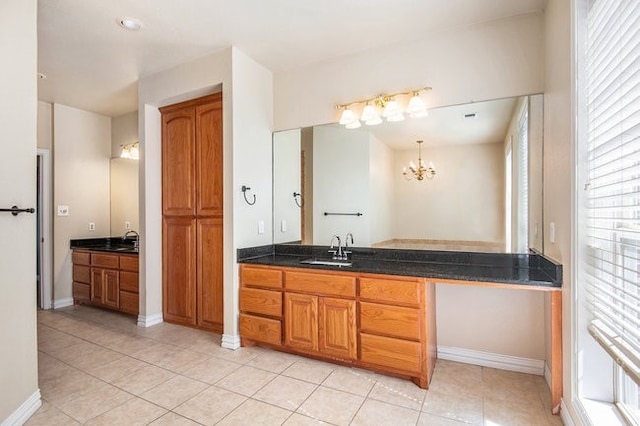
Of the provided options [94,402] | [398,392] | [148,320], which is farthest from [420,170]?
[148,320]

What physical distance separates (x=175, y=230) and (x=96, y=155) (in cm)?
213

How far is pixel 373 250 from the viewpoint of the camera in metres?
2.92

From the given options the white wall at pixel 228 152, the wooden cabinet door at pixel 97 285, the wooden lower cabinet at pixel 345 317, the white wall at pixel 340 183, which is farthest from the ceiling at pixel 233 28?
the wooden cabinet door at pixel 97 285

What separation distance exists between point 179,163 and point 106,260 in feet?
5.31

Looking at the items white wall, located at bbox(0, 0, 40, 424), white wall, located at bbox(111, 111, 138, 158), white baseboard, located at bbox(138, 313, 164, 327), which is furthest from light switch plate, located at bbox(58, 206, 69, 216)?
white wall, located at bbox(0, 0, 40, 424)

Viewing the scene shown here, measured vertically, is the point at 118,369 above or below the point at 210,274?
below

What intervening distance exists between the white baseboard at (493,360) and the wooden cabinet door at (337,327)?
0.79 metres

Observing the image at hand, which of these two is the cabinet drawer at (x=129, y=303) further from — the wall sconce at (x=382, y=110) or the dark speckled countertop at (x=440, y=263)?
the wall sconce at (x=382, y=110)

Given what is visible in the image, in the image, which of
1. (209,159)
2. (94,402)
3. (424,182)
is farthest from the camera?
(209,159)

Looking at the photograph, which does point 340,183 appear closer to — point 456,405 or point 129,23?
point 456,405

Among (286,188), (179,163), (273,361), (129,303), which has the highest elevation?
(179,163)

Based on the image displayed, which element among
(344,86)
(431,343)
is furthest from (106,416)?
(344,86)

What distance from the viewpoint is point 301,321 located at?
259 centimetres

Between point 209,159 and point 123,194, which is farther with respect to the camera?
point 123,194
